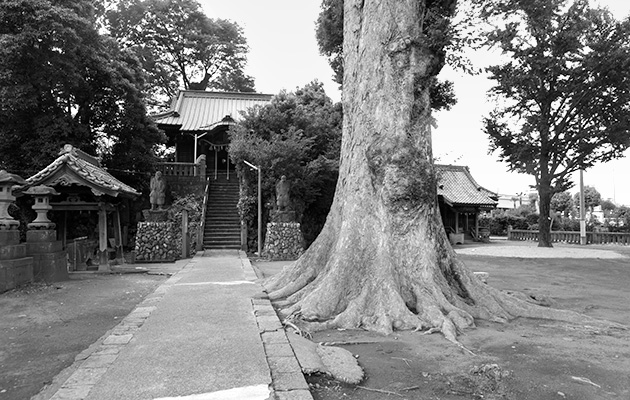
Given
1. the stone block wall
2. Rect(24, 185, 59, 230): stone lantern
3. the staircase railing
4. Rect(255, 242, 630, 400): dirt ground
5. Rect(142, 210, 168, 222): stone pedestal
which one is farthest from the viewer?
the staircase railing

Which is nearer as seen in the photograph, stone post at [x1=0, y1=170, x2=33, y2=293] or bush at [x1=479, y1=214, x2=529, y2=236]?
stone post at [x1=0, y1=170, x2=33, y2=293]

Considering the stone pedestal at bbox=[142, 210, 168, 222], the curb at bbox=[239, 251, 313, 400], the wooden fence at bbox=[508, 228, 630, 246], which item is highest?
the stone pedestal at bbox=[142, 210, 168, 222]

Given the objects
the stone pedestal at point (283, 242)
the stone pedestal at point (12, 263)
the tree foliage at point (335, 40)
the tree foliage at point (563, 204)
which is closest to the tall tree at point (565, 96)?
the tree foliage at point (335, 40)

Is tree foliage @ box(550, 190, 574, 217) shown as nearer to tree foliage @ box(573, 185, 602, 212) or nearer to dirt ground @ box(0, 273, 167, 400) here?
tree foliage @ box(573, 185, 602, 212)

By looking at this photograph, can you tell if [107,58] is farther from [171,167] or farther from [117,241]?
[117,241]

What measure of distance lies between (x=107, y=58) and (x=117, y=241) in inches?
342

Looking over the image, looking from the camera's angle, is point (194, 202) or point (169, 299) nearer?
point (169, 299)

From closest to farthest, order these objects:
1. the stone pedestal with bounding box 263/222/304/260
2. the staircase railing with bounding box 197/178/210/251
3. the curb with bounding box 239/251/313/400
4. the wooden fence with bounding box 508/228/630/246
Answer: the curb with bounding box 239/251/313/400, the stone pedestal with bounding box 263/222/304/260, the staircase railing with bounding box 197/178/210/251, the wooden fence with bounding box 508/228/630/246

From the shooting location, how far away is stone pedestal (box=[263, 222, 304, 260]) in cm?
1523

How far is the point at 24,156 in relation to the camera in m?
15.9

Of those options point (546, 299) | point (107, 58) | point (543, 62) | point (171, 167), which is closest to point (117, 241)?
point (171, 167)

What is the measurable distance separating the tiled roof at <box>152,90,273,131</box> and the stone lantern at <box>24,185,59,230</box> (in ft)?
44.6

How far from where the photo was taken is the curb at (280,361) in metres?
3.08

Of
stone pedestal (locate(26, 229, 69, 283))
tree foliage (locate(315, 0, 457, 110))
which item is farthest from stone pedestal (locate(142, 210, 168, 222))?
tree foliage (locate(315, 0, 457, 110))
